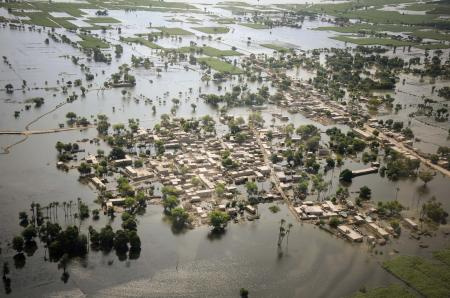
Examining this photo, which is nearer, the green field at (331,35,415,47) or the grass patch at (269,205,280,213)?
the grass patch at (269,205,280,213)

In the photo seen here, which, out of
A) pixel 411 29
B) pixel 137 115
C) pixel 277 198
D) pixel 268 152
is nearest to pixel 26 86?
pixel 137 115

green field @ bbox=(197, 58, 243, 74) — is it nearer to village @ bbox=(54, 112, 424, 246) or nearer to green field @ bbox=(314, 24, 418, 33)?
village @ bbox=(54, 112, 424, 246)

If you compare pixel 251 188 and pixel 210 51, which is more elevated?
pixel 210 51

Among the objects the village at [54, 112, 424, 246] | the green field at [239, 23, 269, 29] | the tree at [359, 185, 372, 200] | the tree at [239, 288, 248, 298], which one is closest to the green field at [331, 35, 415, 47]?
the green field at [239, 23, 269, 29]

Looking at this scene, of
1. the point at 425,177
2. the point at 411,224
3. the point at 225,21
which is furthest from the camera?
the point at 225,21

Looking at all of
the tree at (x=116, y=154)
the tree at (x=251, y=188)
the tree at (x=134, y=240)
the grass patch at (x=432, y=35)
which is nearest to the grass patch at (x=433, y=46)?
A: the grass patch at (x=432, y=35)

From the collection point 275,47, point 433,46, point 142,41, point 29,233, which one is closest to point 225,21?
point 275,47

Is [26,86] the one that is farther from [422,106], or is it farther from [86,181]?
[422,106]

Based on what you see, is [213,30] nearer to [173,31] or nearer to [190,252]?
[173,31]
